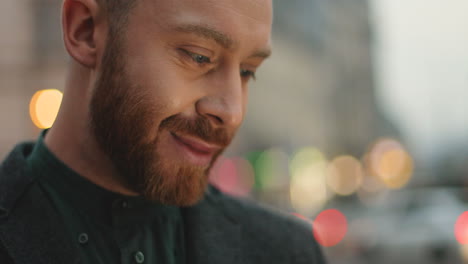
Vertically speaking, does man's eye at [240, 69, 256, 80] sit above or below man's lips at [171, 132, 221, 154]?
above

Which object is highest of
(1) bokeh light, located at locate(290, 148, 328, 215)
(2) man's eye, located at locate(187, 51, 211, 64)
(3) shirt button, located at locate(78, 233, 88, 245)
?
(2) man's eye, located at locate(187, 51, 211, 64)

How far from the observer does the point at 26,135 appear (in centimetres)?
1658

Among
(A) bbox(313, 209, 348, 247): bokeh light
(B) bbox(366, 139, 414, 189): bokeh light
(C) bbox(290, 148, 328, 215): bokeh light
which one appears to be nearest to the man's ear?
(A) bbox(313, 209, 348, 247): bokeh light

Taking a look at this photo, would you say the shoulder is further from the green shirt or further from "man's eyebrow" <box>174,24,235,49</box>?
"man's eyebrow" <box>174,24,235,49</box>

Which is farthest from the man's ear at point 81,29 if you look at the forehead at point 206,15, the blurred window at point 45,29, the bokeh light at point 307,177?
the bokeh light at point 307,177

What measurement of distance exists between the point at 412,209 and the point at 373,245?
1.98 m

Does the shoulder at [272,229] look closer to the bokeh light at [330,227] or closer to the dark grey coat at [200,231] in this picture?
the dark grey coat at [200,231]

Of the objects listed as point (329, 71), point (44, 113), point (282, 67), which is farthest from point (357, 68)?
point (44, 113)

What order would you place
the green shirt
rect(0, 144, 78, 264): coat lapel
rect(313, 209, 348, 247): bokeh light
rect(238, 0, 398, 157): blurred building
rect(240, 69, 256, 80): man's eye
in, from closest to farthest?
1. rect(0, 144, 78, 264): coat lapel
2. the green shirt
3. rect(240, 69, 256, 80): man's eye
4. rect(313, 209, 348, 247): bokeh light
5. rect(238, 0, 398, 157): blurred building

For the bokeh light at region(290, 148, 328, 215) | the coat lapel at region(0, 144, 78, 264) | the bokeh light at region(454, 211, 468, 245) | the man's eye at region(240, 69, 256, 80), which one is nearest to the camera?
the coat lapel at region(0, 144, 78, 264)

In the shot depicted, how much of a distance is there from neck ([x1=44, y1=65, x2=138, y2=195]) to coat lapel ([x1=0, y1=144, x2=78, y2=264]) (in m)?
0.16

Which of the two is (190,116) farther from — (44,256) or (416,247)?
(416,247)

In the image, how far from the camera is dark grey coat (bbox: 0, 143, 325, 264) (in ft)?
5.60

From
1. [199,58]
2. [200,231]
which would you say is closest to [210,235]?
[200,231]
